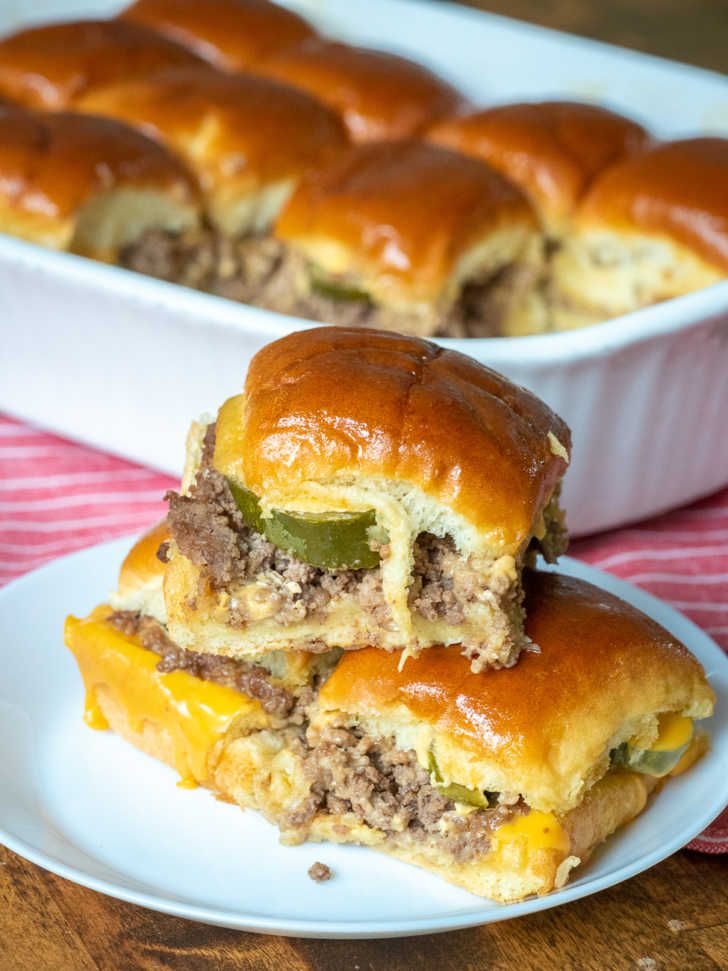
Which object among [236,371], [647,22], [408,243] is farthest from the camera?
[647,22]

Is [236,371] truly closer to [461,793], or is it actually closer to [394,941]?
[461,793]

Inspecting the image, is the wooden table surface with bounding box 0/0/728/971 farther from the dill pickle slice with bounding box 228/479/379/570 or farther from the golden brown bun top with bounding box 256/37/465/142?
the golden brown bun top with bounding box 256/37/465/142

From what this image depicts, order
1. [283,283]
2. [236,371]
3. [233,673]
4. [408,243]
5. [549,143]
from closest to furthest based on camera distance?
[233,673] < [236,371] < [408,243] < [283,283] < [549,143]

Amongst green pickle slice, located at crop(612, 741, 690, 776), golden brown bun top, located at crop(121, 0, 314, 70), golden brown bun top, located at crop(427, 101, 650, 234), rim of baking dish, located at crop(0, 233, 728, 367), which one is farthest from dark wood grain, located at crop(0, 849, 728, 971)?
golden brown bun top, located at crop(121, 0, 314, 70)

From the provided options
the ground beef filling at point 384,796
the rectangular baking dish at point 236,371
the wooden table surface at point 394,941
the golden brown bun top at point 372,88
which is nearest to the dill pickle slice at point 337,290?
the rectangular baking dish at point 236,371

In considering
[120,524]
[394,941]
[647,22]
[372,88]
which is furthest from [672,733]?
[647,22]

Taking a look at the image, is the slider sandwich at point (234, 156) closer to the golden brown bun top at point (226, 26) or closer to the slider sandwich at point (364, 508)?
the golden brown bun top at point (226, 26)
